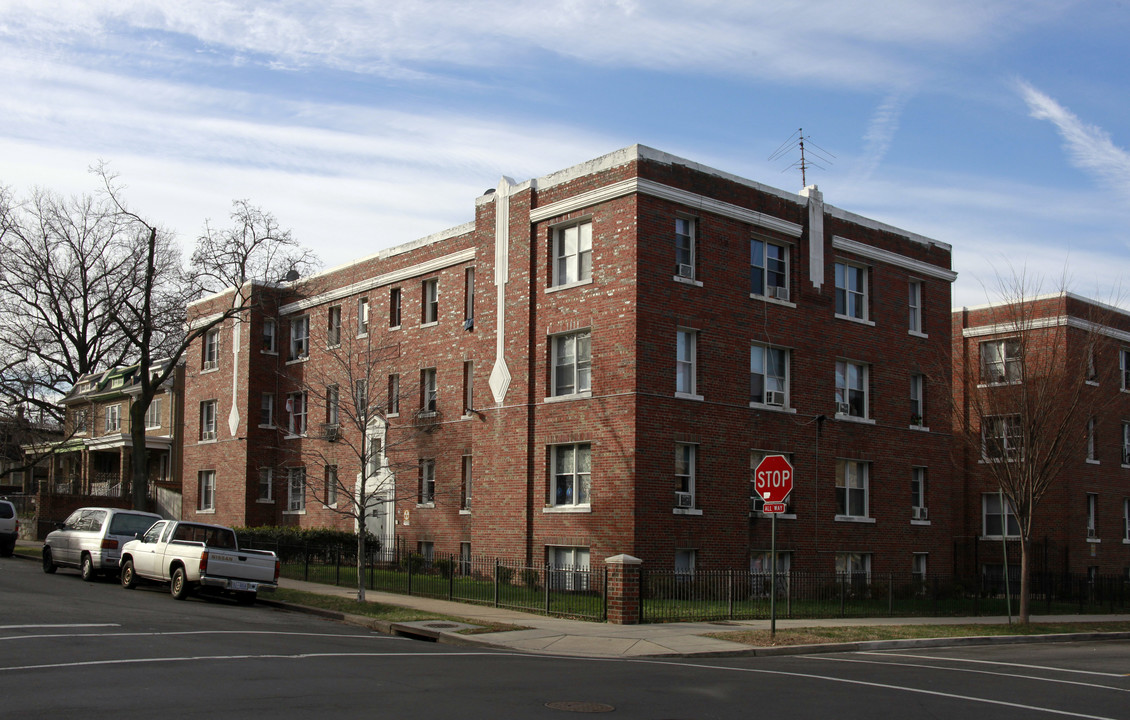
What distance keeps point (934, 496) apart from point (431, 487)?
1635 centimetres

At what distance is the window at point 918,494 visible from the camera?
1379 inches

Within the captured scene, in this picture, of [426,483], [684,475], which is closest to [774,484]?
[684,475]

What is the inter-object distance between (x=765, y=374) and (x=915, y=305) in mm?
7936

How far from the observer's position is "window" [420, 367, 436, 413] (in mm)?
36688

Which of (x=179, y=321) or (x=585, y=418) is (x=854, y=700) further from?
(x=179, y=321)

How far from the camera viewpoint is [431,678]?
13.4 metres

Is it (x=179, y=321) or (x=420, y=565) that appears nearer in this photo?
(x=420, y=565)

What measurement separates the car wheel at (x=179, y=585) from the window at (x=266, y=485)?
2082cm

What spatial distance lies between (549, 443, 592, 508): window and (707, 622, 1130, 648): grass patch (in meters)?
8.06

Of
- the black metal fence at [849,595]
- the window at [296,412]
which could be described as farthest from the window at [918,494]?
the window at [296,412]

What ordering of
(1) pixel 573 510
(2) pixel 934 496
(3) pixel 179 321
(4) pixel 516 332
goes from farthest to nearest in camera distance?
(3) pixel 179 321
(2) pixel 934 496
(4) pixel 516 332
(1) pixel 573 510

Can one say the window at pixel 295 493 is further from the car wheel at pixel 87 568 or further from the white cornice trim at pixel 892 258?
the white cornice trim at pixel 892 258

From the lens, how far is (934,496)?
117 ft

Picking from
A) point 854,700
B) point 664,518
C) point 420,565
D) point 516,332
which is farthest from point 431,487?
point 854,700
